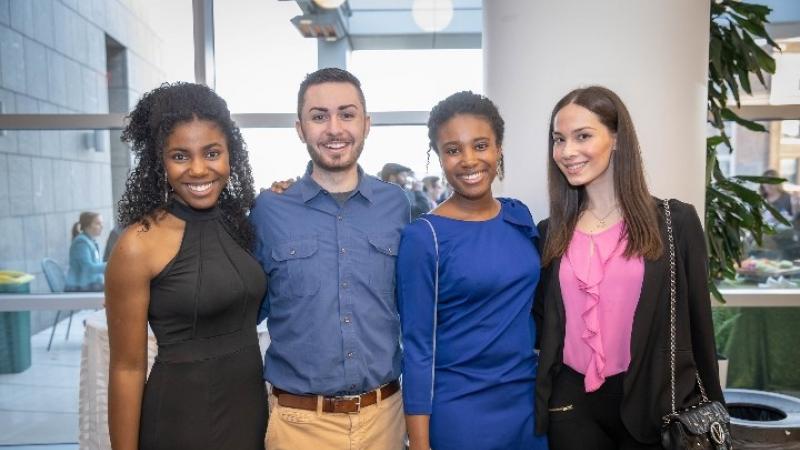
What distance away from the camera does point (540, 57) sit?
2.43 m

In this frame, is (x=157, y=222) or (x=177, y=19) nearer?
(x=157, y=222)

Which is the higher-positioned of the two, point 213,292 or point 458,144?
point 458,144

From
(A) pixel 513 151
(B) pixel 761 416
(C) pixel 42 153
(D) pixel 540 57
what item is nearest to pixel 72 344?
(C) pixel 42 153

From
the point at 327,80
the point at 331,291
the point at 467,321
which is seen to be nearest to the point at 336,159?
the point at 327,80

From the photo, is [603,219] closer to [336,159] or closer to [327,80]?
[336,159]

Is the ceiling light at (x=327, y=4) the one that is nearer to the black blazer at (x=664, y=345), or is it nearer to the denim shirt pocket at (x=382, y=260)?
the denim shirt pocket at (x=382, y=260)

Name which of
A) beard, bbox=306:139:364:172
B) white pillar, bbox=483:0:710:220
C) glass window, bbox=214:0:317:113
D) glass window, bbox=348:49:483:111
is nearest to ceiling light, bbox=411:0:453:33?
glass window, bbox=348:49:483:111

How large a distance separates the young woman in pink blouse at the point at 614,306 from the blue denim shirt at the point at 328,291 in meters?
0.48

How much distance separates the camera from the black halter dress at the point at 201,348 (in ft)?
5.13

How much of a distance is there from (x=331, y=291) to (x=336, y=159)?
0.40 m

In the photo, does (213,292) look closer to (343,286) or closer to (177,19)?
(343,286)

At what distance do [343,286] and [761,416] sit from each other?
7.05ft

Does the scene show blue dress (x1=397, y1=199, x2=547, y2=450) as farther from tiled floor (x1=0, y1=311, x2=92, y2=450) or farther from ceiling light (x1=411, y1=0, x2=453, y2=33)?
tiled floor (x1=0, y1=311, x2=92, y2=450)

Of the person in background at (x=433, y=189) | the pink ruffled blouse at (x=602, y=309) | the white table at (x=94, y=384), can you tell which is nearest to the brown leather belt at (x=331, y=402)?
the pink ruffled blouse at (x=602, y=309)
